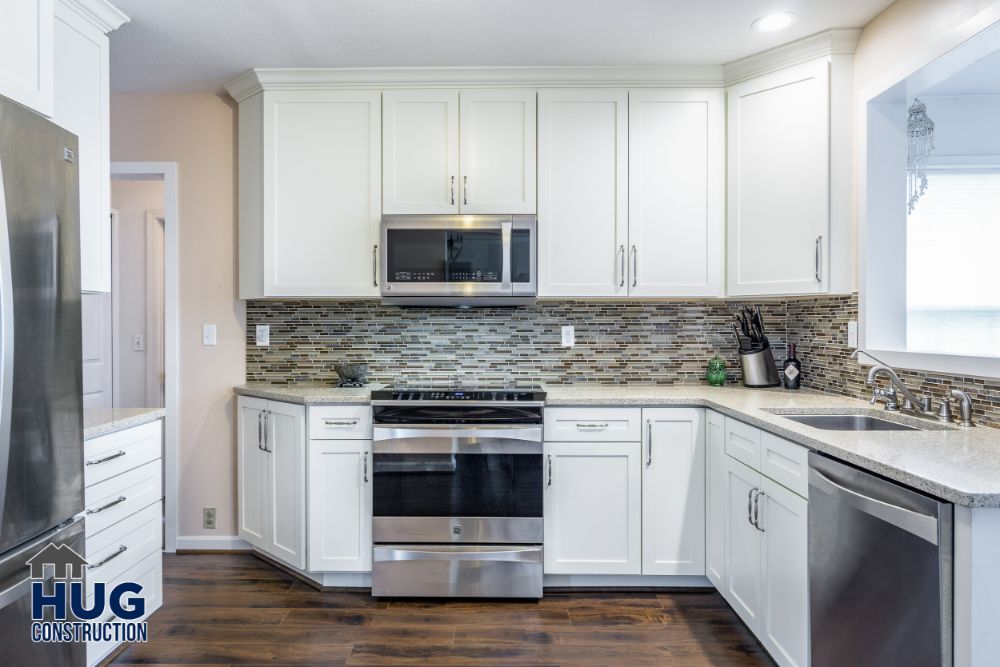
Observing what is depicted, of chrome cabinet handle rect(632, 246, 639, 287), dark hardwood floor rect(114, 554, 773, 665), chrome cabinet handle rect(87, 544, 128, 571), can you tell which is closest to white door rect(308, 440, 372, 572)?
dark hardwood floor rect(114, 554, 773, 665)

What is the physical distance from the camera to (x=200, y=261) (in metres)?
3.03

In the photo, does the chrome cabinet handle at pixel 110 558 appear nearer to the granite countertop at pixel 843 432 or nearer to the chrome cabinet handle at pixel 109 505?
the chrome cabinet handle at pixel 109 505

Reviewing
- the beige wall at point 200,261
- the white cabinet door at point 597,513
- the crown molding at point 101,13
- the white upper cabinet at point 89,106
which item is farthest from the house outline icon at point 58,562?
the crown molding at point 101,13

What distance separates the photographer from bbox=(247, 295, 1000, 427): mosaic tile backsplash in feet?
10.0

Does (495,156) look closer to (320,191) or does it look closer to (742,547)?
(320,191)

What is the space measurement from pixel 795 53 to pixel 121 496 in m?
3.30

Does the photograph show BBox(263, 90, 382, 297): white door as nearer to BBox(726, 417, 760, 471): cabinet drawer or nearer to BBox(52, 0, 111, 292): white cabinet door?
BBox(52, 0, 111, 292): white cabinet door

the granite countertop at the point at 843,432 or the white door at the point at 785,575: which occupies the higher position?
the granite countertop at the point at 843,432

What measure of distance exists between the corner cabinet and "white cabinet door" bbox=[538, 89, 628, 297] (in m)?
0.84

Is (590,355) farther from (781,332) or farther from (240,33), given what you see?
(240,33)

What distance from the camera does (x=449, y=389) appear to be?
2.70 metres

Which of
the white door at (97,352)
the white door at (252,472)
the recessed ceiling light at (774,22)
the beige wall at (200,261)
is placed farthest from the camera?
the white door at (97,352)

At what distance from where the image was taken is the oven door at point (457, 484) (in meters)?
2.47

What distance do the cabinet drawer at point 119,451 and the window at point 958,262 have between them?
11.2 ft
